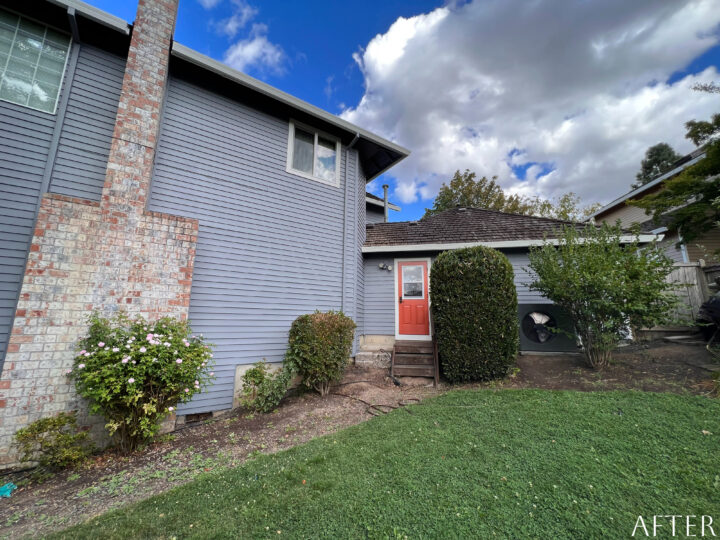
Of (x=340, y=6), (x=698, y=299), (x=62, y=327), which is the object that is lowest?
(x=62, y=327)

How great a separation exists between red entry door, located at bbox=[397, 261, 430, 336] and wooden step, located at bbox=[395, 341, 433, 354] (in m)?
0.64

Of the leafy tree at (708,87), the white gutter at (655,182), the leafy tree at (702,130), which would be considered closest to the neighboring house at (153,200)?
the leafy tree at (708,87)

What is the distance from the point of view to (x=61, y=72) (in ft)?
13.4

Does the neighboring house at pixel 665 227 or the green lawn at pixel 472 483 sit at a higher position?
the neighboring house at pixel 665 227

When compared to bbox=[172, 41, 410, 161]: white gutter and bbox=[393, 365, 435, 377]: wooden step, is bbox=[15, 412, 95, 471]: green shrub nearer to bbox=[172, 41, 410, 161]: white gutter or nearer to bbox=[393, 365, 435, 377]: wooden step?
bbox=[393, 365, 435, 377]: wooden step

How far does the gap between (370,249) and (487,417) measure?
4744mm

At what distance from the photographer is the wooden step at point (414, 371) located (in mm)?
5465

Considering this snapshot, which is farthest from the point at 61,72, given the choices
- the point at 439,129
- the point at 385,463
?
the point at 439,129

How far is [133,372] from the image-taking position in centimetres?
313

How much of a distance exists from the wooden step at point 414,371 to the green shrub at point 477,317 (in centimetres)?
40

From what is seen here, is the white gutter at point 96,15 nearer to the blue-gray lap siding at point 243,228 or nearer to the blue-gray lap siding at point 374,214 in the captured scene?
the blue-gray lap siding at point 243,228

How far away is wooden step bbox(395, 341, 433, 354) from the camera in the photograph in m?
6.04

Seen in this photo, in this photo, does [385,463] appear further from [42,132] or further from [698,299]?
[698,299]

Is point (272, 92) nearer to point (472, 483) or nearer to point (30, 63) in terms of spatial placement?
point (30, 63)
